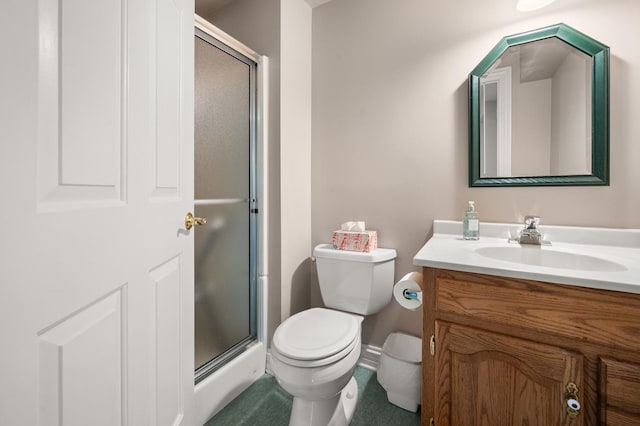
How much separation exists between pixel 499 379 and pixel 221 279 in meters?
1.24

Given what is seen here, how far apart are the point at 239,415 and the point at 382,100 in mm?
1792

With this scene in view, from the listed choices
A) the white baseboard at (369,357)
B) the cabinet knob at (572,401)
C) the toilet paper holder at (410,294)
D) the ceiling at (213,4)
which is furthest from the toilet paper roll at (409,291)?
the ceiling at (213,4)

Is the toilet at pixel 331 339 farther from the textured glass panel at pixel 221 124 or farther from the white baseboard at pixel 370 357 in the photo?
the textured glass panel at pixel 221 124

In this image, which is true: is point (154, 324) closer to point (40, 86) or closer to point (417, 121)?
point (40, 86)

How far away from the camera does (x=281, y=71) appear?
1.66 metres

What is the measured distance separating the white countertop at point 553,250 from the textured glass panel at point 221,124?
101cm

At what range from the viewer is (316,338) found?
1.21 meters

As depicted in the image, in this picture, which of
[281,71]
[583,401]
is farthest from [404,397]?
[281,71]

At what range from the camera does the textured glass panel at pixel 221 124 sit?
137 centimetres

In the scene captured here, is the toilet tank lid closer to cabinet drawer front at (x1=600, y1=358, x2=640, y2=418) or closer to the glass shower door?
the glass shower door

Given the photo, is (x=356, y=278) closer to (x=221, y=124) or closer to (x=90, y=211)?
(x=221, y=124)

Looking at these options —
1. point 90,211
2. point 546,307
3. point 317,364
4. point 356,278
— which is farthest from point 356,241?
point 90,211

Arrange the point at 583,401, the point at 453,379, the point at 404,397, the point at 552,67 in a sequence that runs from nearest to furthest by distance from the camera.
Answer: the point at 583,401 < the point at 453,379 < the point at 552,67 < the point at 404,397

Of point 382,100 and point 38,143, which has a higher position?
point 382,100
